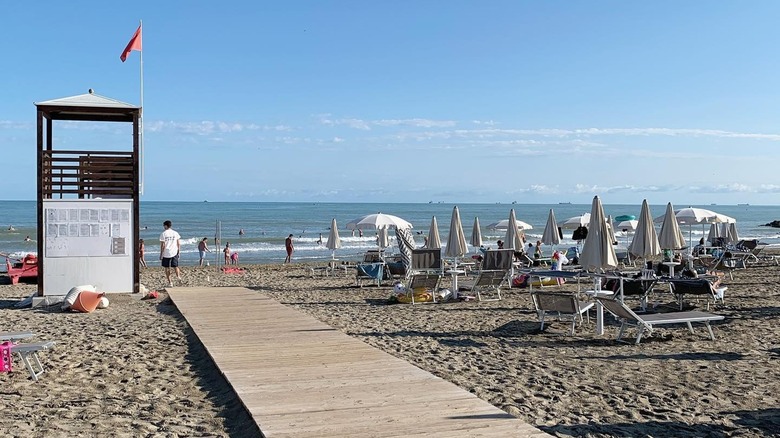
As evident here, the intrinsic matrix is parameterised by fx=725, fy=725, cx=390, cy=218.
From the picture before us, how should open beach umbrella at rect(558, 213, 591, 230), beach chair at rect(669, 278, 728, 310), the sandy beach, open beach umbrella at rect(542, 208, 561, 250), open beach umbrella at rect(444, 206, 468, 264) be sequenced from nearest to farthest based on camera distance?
the sandy beach, beach chair at rect(669, 278, 728, 310), open beach umbrella at rect(444, 206, 468, 264), open beach umbrella at rect(542, 208, 561, 250), open beach umbrella at rect(558, 213, 591, 230)

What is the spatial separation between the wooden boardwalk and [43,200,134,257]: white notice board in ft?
12.9

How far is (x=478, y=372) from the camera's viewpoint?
21.6ft

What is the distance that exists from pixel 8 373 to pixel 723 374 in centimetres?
646

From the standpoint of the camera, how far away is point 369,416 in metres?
4.87

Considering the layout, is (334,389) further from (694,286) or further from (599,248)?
(694,286)

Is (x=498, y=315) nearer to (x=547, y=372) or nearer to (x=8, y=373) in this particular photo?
(x=547, y=372)

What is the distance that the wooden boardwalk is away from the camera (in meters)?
4.61

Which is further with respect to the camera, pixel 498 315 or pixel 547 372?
pixel 498 315

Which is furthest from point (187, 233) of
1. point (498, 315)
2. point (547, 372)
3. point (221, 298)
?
point (547, 372)

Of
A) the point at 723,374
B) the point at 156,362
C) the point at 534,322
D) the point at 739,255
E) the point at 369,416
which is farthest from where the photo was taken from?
the point at 739,255

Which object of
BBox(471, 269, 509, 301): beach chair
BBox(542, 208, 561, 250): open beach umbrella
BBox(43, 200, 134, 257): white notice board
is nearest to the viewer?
BBox(43, 200, 134, 257): white notice board

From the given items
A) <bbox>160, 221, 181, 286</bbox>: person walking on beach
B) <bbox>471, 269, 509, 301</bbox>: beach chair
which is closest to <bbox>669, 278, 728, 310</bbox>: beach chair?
<bbox>471, 269, 509, 301</bbox>: beach chair

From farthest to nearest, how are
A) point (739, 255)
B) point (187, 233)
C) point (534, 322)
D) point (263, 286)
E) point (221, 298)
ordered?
1. point (187, 233)
2. point (739, 255)
3. point (263, 286)
4. point (221, 298)
5. point (534, 322)

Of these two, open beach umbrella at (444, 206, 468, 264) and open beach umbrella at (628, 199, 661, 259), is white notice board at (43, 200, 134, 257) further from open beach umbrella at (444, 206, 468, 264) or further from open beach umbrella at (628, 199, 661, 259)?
open beach umbrella at (628, 199, 661, 259)
